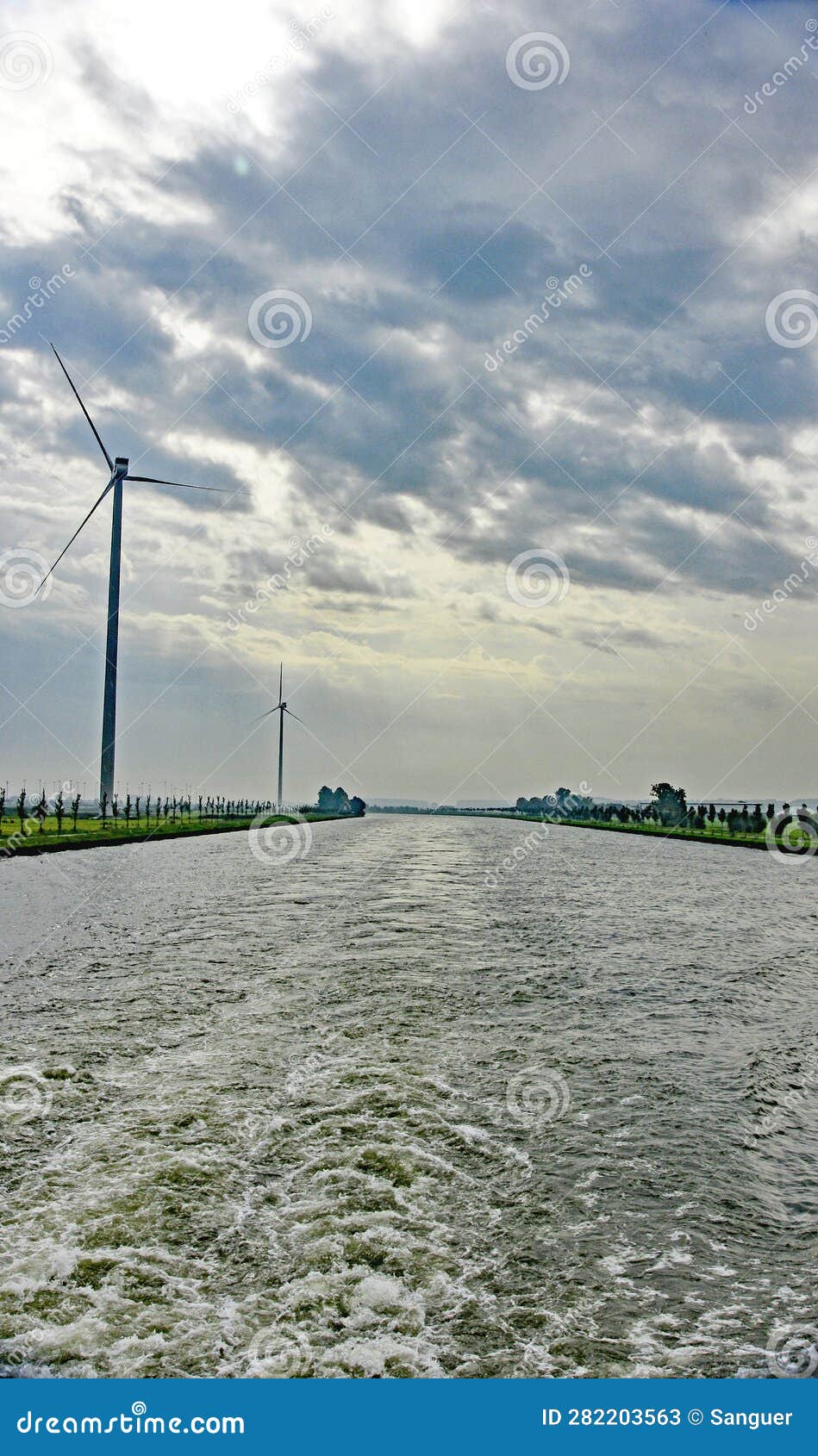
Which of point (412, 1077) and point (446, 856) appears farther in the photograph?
point (446, 856)

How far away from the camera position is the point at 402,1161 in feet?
20.4

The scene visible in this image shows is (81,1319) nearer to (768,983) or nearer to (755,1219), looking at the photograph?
(755,1219)

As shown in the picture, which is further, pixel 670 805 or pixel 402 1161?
pixel 670 805

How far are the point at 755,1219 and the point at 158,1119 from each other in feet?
14.0

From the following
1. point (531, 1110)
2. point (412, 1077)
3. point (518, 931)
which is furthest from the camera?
point (518, 931)

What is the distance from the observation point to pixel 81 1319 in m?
4.14

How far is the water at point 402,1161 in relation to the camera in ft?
13.5

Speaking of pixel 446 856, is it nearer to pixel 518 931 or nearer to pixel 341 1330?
pixel 518 931

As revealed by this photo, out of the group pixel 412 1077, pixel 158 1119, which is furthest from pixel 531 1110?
pixel 158 1119

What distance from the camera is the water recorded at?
412cm

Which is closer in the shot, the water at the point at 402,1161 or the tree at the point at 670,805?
the water at the point at 402,1161

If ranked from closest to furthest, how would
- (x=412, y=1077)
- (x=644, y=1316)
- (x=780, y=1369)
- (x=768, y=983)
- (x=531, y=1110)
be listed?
1. (x=780, y=1369)
2. (x=644, y=1316)
3. (x=531, y=1110)
4. (x=412, y=1077)
5. (x=768, y=983)

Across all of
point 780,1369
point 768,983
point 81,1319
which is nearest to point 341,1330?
point 81,1319

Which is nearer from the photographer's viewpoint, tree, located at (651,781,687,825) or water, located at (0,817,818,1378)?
water, located at (0,817,818,1378)
